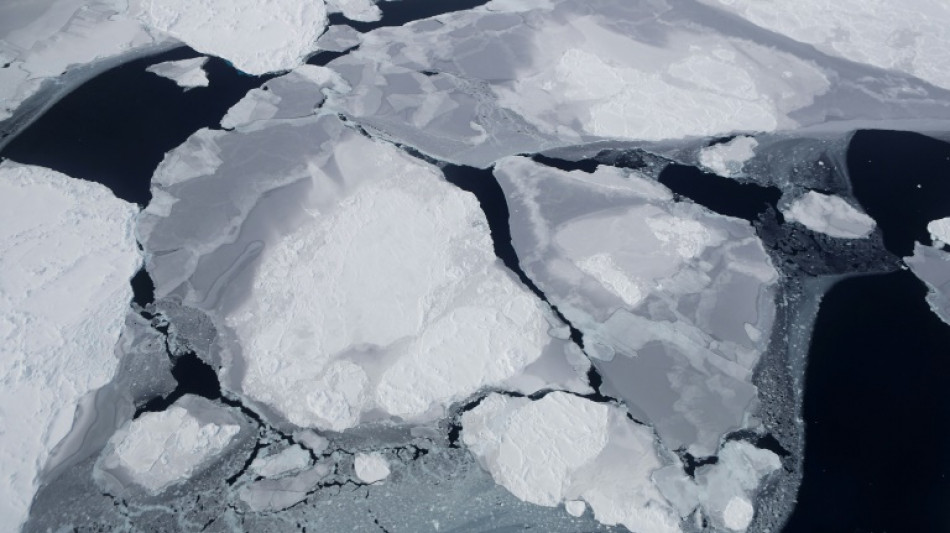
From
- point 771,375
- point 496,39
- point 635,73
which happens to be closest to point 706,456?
point 771,375

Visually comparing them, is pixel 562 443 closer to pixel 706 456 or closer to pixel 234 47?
pixel 706 456

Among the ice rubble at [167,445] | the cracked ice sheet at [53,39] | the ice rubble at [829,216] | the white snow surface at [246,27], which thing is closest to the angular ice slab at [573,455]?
the ice rubble at [167,445]

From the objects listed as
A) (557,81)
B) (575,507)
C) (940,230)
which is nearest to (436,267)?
(575,507)

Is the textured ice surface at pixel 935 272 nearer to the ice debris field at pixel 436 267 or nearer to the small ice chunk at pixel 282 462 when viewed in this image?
the ice debris field at pixel 436 267

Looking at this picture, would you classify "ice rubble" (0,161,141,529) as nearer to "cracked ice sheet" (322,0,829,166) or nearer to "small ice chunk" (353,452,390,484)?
"small ice chunk" (353,452,390,484)

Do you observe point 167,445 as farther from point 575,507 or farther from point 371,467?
point 575,507

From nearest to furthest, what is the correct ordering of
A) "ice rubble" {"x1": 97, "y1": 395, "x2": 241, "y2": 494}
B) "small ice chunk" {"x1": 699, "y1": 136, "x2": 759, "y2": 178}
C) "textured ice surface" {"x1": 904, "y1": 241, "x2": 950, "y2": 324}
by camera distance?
"ice rubble" {"x1": 97, "y1": 395, "x2": 241, "y2": 494} < "textured ice surface" {"x1": 904, "y1": 241, "x2": 950, "y2": 324} < "small ice chunk" {"x1": 699, "y1": 136, "x2": 759, "y2": 178}

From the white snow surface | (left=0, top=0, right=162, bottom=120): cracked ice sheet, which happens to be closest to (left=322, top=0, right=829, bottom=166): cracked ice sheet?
the white snow surface
